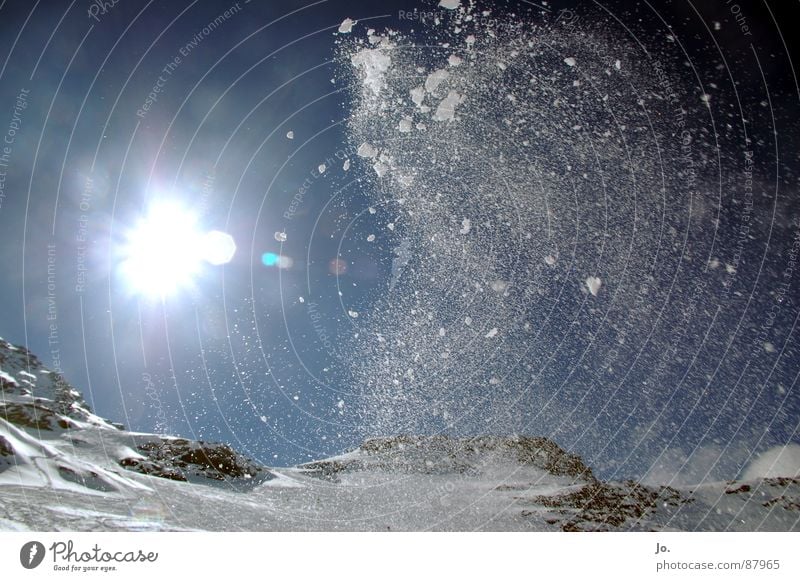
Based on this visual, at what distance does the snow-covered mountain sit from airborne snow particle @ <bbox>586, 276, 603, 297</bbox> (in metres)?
3.13

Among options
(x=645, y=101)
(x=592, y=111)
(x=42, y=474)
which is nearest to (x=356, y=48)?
(x=592, y=111)

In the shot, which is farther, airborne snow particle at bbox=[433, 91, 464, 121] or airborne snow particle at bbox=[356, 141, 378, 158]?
airborne snow particle at bbox=[433, 91, 464, 121]

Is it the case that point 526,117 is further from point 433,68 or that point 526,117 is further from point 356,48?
point 356,48

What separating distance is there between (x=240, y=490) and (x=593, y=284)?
9.12 meters

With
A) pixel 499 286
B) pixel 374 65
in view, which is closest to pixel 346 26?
pixel 374 65

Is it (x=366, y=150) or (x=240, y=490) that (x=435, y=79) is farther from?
(x=240, y=490)

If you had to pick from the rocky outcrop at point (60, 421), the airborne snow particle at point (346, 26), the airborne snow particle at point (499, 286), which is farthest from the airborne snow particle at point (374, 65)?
the rocky outcrop at point (60, 421)

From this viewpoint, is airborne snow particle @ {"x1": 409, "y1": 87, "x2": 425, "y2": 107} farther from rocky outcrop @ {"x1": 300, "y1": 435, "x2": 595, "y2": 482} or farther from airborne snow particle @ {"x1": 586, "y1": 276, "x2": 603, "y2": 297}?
rocky outcrop @ {"x1": 300, "y1": 435, "x2": 595, "y2": 482}

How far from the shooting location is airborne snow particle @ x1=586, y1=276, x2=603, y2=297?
825 cm

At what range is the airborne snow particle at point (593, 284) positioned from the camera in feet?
27.1

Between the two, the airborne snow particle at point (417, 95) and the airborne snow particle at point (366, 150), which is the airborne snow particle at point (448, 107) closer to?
the airborne snow particle at point (417, 95)
